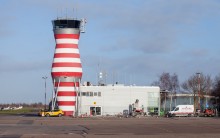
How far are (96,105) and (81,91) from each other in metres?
4.70

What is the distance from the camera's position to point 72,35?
110312 mm

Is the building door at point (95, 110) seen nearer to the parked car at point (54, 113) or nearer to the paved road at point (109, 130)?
the parked car at point (54, 113)

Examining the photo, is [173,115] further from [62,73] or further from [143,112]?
[62,73]

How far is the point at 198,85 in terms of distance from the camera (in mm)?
145125

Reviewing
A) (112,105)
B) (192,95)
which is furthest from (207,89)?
Answer: (112,105)

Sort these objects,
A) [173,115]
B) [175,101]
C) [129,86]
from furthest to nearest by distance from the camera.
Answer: [175,101], [129,86], [173,115]

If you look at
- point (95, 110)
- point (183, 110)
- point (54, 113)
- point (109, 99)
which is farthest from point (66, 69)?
point (183, 110)

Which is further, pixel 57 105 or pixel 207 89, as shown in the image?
pixel 207 89

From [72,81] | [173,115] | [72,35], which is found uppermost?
[72,35]

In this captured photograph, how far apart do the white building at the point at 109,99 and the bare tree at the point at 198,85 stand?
31.3 metres

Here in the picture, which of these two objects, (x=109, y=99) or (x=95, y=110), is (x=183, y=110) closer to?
(x=109, y=99)

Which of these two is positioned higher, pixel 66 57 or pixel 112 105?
pixel 66 57

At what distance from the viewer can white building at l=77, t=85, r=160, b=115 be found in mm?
112625

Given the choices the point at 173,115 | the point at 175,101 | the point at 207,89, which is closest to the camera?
the point at 173,115
